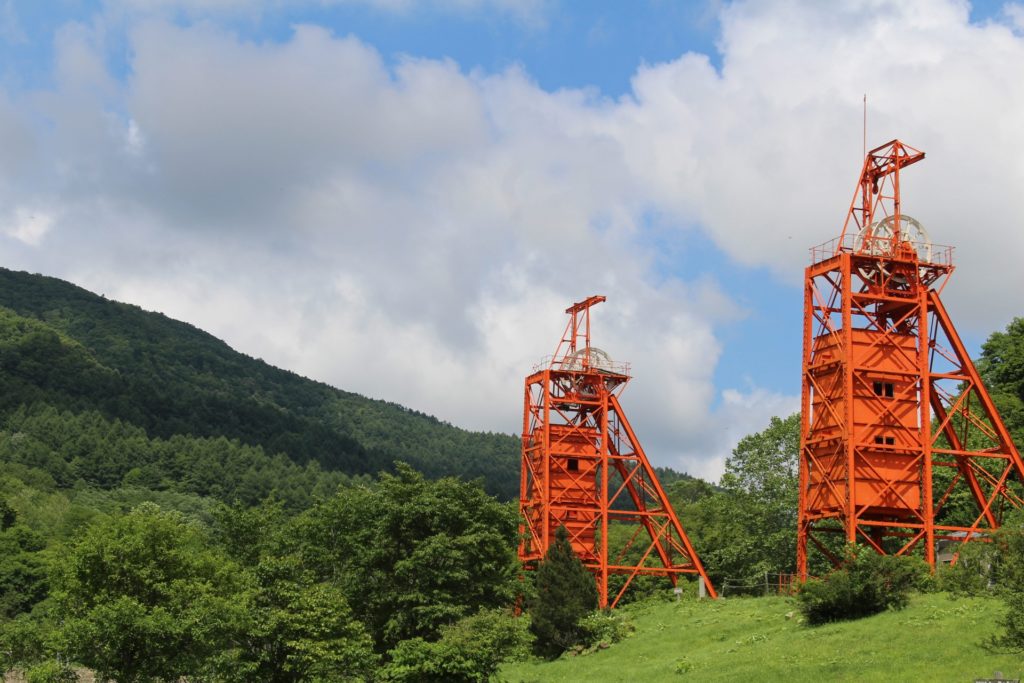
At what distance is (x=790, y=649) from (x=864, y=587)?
4.95 m

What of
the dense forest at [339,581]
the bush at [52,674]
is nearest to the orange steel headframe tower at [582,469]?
the dense forest at [339,581]

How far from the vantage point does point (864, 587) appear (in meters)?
48.7

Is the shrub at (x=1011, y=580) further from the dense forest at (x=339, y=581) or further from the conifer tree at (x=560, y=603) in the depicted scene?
the conifer tree at (x=560, y=603)

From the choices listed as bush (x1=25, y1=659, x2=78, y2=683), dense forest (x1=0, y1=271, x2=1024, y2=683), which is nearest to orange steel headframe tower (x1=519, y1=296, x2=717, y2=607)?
dense forest (x1=0, y1=271, x2=1024, y2=683)

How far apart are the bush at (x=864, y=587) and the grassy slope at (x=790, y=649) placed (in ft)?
2.85

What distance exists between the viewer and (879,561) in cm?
4922

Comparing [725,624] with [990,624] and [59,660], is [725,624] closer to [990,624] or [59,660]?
[990,624]

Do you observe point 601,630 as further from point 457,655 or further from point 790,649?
point 790,649

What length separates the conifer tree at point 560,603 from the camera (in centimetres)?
6078

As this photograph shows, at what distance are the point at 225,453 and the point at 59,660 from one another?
425 feet

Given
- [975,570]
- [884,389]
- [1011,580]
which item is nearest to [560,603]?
[884,389]

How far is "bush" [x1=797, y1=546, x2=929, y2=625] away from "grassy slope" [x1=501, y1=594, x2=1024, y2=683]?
34.2 inches

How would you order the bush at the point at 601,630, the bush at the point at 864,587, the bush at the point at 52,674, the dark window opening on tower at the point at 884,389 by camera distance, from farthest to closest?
the bush at the point at 601,630 < the dark window opening on tower at the point at 884,389 < the bush at the point at 864,587 < the bush at the point at 52,674

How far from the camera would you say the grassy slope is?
38125mm
